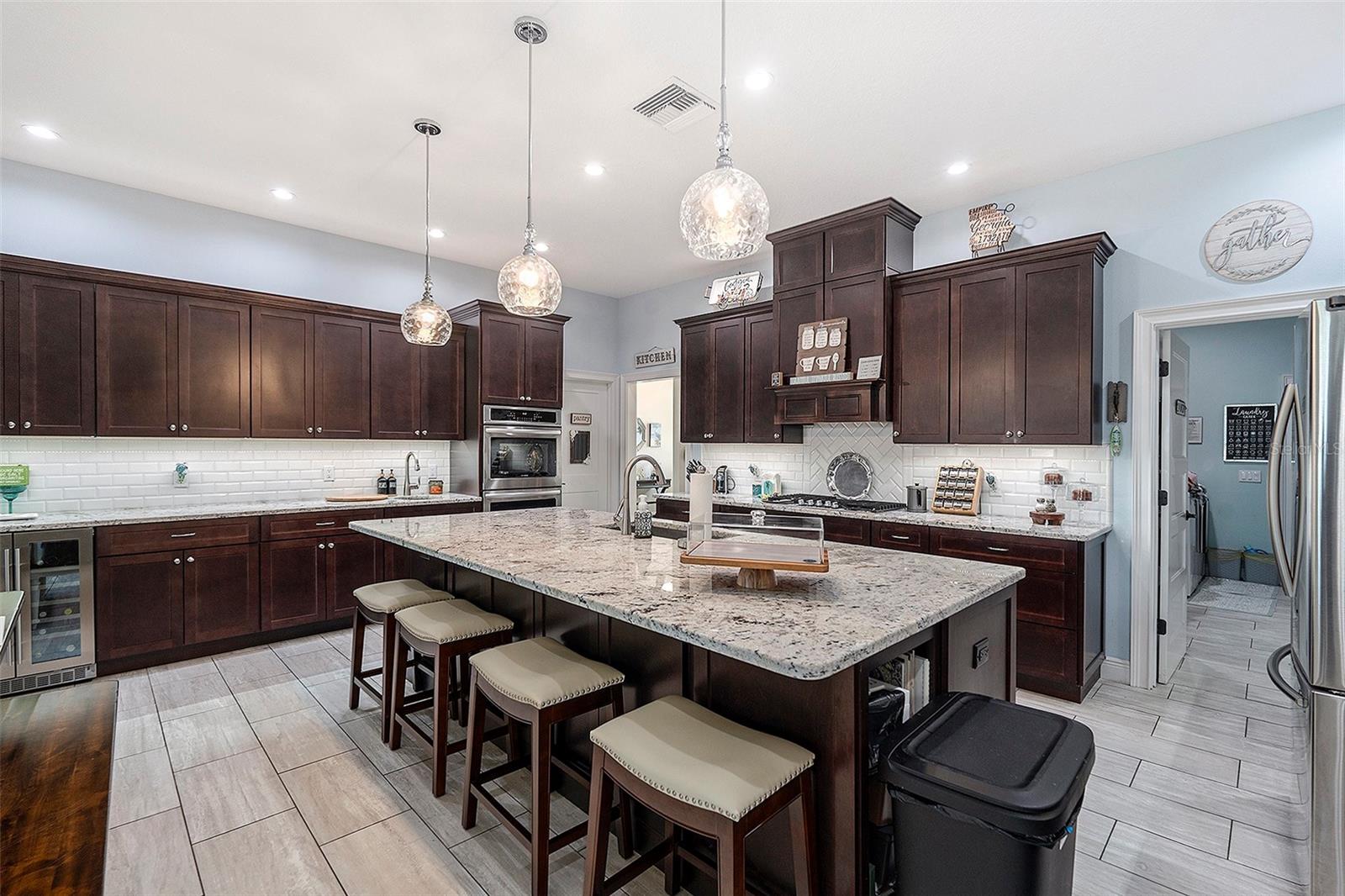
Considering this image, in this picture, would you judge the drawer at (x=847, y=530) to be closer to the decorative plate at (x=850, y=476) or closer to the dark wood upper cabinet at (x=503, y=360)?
the decorative plate at (x=850, y=476)

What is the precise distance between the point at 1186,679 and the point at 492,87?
16.6ft

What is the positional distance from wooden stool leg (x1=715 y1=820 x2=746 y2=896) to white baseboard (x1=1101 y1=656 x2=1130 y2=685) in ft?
11.3

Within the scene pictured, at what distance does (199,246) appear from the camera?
4.36 metres

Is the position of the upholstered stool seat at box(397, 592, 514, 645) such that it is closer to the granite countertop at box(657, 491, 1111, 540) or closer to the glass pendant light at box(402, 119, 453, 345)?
the granite countertop at box(657, 491, 1111, 540)

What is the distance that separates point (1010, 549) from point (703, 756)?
2832 mm

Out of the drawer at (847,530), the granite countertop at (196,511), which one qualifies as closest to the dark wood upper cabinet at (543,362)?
the granite countertop at (196,511)

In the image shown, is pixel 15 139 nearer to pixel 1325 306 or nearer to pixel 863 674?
pixel 863 674

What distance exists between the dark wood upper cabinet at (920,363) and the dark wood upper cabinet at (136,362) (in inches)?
195

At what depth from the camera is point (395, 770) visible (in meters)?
2.57

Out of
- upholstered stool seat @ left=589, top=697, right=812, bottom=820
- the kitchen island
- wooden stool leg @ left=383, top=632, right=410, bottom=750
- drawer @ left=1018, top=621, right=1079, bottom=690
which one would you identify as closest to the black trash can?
the kitchen island

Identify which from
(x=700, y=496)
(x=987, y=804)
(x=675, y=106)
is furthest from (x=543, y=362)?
(x=987, y=804)

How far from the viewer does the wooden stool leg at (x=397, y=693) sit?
8.89ft

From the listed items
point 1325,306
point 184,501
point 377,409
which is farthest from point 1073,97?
point 184,501

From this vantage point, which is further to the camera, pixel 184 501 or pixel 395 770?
pixel 184 501
